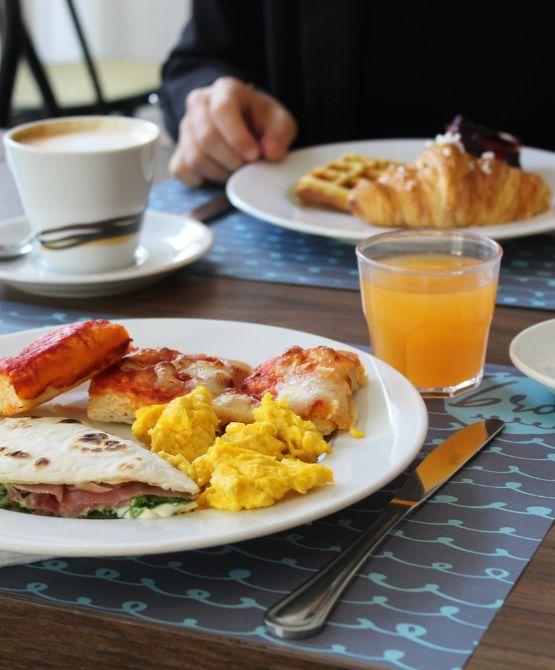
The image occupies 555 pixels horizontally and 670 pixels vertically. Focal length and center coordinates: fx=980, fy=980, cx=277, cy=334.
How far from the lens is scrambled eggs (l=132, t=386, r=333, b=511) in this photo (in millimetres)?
689

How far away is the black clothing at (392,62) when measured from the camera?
2.21 m

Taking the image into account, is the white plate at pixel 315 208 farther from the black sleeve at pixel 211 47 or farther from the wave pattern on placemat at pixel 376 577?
the wave pattern on placemat at pixel 376 577

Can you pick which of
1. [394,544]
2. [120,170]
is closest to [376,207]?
[120,170]

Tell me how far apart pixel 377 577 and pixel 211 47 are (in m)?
1.94

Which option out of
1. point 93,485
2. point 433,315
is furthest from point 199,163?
point 93,485

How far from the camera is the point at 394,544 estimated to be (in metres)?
0.72

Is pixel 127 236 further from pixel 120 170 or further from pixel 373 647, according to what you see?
pixel 373 647

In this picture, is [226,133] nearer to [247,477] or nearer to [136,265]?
[136,265]

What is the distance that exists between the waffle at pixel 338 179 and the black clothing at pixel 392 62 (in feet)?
1.93

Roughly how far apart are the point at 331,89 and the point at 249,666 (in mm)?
1889

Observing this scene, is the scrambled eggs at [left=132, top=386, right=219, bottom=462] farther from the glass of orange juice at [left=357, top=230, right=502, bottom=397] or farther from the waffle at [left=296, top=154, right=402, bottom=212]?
the waffle at [left=296, top=154, right=402, bottom=212]

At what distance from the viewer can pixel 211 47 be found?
239 cm

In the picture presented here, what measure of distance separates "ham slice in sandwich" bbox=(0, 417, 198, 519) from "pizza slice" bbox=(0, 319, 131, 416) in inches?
4.7

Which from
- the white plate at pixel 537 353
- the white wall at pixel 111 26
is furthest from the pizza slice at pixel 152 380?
the white wall at pixel 111 26
